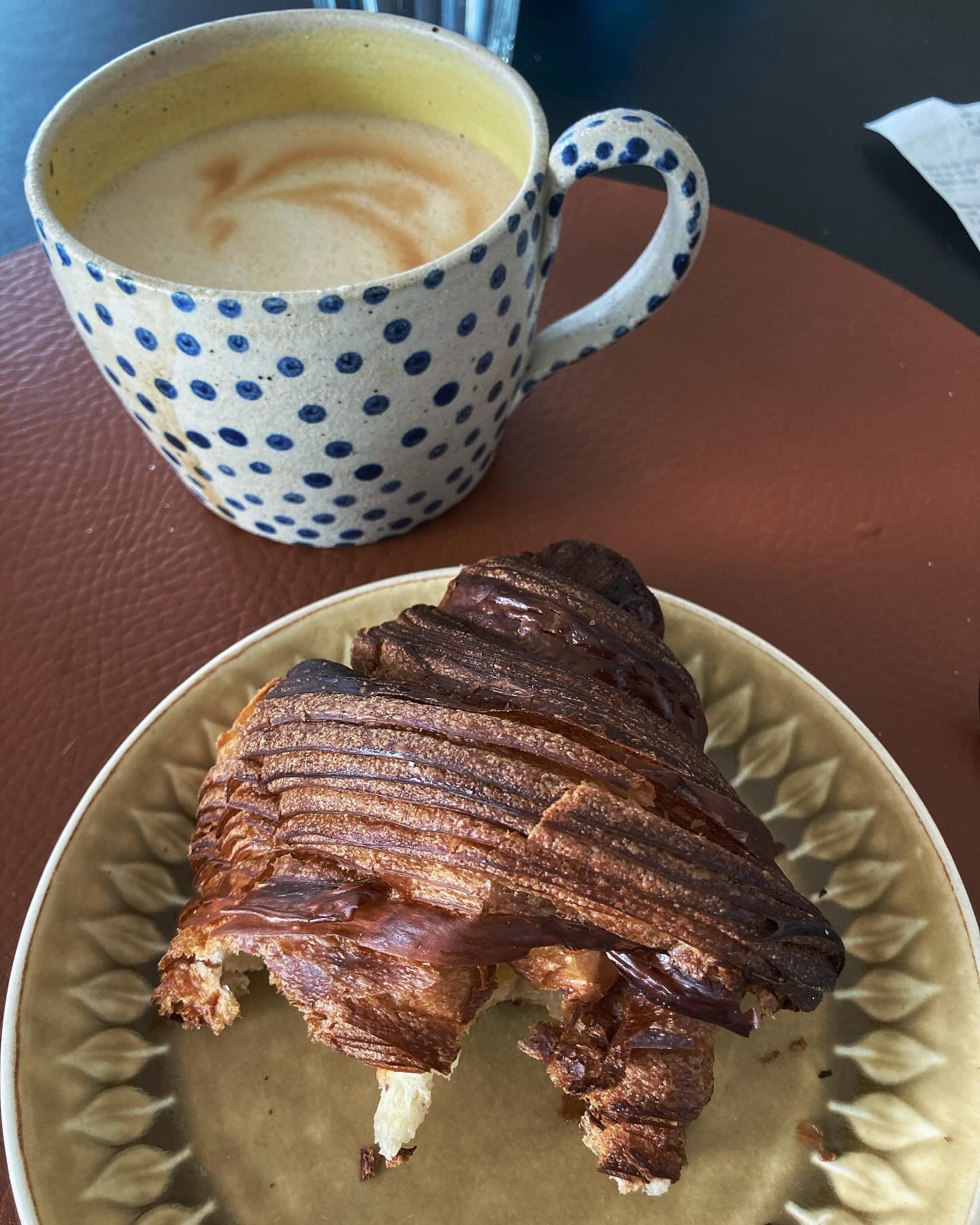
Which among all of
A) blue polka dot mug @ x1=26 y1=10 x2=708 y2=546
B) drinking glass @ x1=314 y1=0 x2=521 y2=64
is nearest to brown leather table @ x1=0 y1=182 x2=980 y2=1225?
blue polka dot mug @ x1=26 y1=10 x2=708 y2=546

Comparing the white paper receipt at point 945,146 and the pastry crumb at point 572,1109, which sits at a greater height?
the white paper receipt at point 945,146

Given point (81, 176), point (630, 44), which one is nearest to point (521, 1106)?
point (81, 176)

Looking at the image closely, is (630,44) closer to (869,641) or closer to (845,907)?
(869,641)

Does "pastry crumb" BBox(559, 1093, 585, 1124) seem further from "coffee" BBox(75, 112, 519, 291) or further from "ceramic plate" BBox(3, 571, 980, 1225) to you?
"coffee" BBox(75, 112, 519, 291)

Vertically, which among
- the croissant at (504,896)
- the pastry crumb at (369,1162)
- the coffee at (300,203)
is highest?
the coffee at (300,203)

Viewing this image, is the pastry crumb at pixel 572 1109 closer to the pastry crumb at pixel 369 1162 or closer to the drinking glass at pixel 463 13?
the pastry crumb at pixel 369 1162

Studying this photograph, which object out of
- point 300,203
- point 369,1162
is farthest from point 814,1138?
point 300,203

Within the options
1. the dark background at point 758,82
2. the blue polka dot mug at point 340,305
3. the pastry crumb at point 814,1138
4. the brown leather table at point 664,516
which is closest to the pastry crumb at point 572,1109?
the pastry crumb at point 814,1138
